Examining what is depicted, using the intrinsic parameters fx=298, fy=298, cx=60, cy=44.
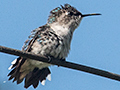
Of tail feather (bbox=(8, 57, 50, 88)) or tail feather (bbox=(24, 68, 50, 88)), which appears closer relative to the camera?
tail feather (bbox=(8, 57, 50, 88))

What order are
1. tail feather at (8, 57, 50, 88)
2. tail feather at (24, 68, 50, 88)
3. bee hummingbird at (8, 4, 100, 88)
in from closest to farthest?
1. bee hummingbird at (8, 4, 100, 88)
2. tail feather at (8, 57, 50, 88)
3. tail feather at (24, 68, 50, 88)

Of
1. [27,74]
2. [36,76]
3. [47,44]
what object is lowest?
[36,76]

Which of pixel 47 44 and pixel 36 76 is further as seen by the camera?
pixel 36 76

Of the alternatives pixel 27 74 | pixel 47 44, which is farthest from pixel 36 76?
pixel 47 44

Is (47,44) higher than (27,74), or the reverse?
(47,44)

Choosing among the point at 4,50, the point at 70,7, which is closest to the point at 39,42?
the point at 70,7

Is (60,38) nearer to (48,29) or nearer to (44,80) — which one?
(48,29)

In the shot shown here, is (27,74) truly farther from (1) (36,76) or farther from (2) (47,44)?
(2) (47,44)

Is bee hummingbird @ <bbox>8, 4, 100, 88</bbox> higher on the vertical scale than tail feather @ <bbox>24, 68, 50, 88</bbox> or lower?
higher
